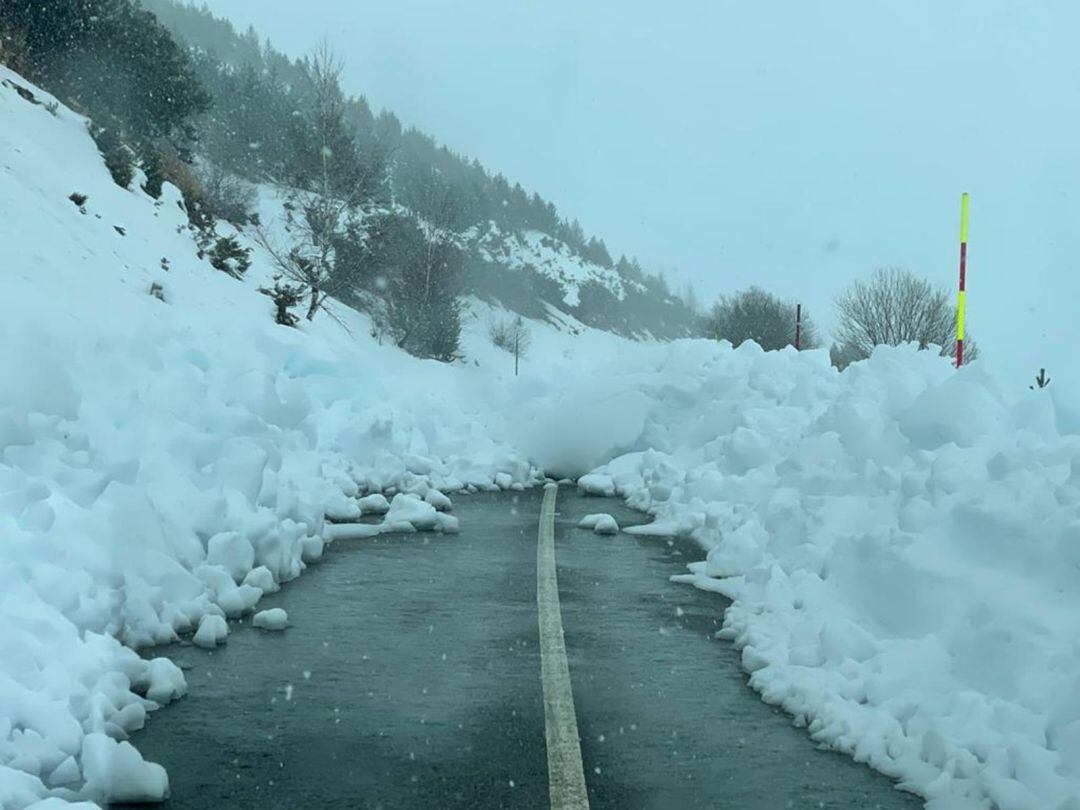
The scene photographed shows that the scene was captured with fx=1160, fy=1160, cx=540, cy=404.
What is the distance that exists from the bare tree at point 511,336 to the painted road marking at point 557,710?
68917 millimetres

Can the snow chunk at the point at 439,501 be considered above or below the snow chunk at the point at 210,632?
above

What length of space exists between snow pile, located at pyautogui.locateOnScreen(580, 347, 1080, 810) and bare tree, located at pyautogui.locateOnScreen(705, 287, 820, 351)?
42.9 meters

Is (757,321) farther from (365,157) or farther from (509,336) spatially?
(509,336)

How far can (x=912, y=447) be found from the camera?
9250 mm

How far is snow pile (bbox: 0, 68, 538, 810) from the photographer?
484cm

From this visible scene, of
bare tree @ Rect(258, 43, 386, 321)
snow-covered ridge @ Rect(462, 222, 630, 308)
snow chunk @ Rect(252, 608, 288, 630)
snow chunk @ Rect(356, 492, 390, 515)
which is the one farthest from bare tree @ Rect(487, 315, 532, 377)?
snow chunk @ Rect(252, 608, 288, 630)

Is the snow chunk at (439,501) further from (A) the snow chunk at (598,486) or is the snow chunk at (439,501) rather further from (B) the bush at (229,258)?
(B) the bush at (229,258)

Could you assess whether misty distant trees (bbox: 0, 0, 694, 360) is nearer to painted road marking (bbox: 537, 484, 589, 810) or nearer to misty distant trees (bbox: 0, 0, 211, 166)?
misty distant trees (bbox: 0, 0, 211, 166)

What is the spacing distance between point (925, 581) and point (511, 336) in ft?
256

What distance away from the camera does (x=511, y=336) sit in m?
84.1

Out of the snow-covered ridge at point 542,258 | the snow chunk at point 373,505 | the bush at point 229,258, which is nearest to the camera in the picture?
the snow chunk at point 373,505

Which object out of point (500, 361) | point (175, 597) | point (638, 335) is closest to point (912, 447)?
point (175, 597)

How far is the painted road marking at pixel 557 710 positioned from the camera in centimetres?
437

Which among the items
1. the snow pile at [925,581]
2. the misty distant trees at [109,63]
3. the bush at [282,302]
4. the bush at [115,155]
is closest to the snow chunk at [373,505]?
the snow pile at [925,581]
